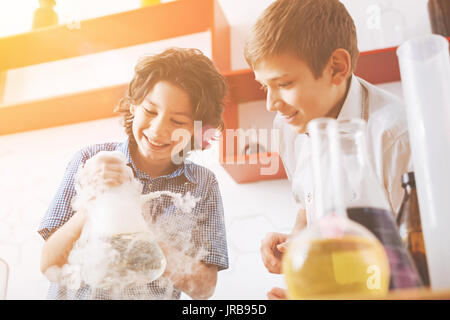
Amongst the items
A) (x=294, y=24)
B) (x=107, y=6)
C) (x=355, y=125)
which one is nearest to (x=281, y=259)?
(x=355, y=125)

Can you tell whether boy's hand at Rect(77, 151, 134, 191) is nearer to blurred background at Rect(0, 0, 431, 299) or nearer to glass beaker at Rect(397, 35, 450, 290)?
blurred background at Rect(0, 0, 431, 299)

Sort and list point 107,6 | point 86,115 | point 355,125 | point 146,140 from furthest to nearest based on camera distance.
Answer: point 107,6
point 86,115
point 146,140
point 355,125

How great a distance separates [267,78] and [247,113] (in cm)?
11

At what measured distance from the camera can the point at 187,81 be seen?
0.98 m

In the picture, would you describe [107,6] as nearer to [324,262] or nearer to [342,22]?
[342,22]

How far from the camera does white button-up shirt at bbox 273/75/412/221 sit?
783mm

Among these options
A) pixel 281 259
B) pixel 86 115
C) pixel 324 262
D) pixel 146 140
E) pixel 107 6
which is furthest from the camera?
pixel 107 6

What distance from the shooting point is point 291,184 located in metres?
0.91

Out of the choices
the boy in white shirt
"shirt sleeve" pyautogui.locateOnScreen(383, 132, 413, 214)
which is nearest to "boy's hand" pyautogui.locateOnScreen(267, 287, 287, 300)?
the boy in white shirt

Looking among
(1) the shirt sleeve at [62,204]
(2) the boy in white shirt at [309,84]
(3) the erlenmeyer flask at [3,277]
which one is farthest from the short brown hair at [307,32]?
(3) the erlenmeyer flask at [3,277]

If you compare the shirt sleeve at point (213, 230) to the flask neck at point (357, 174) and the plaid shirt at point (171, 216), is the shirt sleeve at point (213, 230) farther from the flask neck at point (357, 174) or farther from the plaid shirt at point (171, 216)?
the flask neck at point (357, 174)

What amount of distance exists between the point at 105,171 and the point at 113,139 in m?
0.11

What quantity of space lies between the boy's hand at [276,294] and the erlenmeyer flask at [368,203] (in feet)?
0.74

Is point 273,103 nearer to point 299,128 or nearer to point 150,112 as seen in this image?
point 299,128
